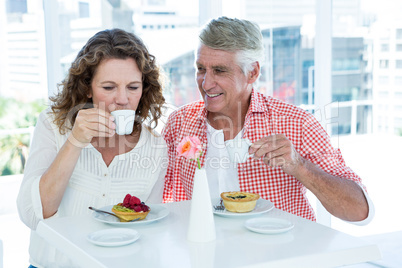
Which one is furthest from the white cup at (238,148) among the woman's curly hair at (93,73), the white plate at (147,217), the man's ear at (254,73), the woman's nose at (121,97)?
the man's ear at (254,73)

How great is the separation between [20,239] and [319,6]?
10.0 ft

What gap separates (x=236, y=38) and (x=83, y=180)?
2.82 ft

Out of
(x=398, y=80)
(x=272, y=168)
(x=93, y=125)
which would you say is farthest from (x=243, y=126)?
(x=398, y=80)

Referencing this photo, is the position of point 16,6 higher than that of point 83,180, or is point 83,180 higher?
point 16,6

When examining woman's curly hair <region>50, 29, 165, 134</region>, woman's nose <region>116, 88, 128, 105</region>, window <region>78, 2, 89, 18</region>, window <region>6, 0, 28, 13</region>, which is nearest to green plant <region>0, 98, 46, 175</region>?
window <region>6, 0, 28, 13</region>

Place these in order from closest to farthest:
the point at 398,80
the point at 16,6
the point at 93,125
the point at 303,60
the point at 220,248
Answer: the point at 220,248 → the point at 93,125 → the point at 16,6 → the point at 303,60 → the point at 398,80

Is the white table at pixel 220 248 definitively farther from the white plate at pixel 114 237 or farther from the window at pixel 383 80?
the window at pixel 383 80

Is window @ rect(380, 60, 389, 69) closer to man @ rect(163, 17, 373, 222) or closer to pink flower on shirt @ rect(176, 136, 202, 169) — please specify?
man @ rect(163, 17, 373, 222)

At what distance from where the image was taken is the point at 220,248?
1.31 m

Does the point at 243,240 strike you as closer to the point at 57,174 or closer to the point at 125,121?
the point at 125,121

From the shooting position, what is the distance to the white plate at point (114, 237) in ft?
4.28

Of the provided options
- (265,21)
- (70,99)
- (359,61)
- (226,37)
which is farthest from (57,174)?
(359,61)

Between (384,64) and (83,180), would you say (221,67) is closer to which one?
(83,180)

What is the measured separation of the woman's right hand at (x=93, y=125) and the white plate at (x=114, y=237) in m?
0.43
